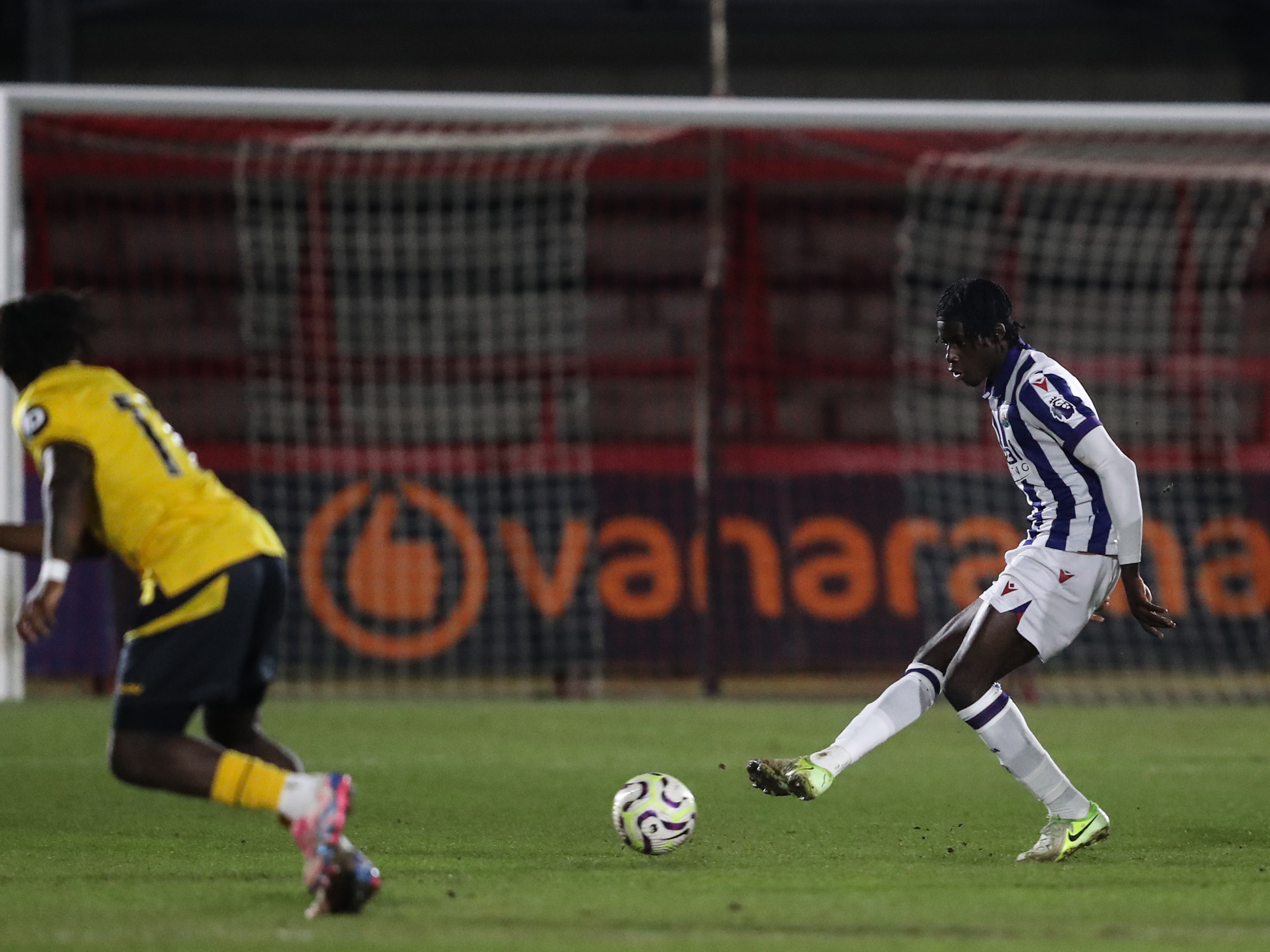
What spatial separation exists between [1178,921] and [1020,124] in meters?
6.85

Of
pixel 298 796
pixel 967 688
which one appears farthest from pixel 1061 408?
pixel 298 796

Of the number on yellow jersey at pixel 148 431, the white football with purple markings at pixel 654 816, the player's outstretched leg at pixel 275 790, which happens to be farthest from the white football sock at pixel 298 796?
the white football with purple markings at pixel 654 816

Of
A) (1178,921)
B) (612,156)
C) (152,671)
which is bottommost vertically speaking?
(1178,921)

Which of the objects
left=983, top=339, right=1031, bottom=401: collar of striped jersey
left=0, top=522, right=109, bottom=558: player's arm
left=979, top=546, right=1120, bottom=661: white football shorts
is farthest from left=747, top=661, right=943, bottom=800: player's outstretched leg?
left=0, top=522, right=109, bottom=558: player's arm

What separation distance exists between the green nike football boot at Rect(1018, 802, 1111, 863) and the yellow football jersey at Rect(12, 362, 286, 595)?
2385mm

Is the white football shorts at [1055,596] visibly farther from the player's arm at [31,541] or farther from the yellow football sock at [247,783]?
the player's arm at [31,541]

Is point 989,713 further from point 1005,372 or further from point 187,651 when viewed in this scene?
point 187,651

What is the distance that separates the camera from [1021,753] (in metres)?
5.27

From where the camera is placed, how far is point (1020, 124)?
1023 centimetres

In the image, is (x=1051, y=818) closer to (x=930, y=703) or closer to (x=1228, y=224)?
(x=930, y=703)

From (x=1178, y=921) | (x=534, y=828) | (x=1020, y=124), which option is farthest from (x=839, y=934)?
(x=1020, y=124)

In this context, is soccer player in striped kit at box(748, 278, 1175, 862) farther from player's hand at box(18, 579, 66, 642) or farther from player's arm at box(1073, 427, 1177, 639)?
player's hand at box(18, 579, 66, 642)

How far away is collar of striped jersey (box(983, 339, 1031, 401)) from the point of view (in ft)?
17.2

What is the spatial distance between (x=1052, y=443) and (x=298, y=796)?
2.38 m
